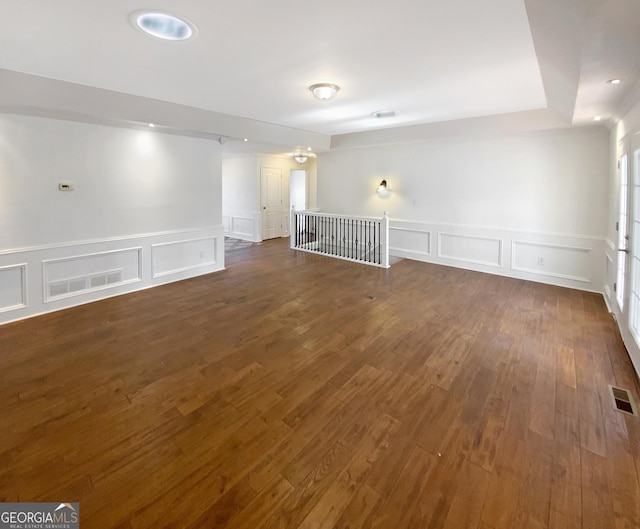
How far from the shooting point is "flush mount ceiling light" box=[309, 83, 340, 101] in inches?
141

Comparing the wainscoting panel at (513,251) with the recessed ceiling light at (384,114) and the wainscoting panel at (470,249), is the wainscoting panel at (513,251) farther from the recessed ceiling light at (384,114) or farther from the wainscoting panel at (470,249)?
the recessed ceiling light at (384,114)

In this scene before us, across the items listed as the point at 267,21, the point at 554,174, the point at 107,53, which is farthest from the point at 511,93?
the point at 107,53

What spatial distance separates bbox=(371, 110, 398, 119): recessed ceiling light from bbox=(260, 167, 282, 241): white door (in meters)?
4.56

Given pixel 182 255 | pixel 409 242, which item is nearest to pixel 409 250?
pixel 409 242

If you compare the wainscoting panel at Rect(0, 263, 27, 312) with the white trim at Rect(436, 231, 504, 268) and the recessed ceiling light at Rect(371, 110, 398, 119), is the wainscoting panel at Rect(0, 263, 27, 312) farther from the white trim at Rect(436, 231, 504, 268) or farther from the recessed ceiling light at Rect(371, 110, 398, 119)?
the white trim at Rect(436, 231, 504, 268)

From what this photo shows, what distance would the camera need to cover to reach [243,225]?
370 inches

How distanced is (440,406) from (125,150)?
5.04m

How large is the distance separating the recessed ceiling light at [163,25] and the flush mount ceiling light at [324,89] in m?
1.50

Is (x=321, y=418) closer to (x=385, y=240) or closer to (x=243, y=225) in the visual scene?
(x=385, y=240)

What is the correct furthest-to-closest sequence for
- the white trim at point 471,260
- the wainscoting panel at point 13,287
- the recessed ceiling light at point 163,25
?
the white trim at point 471,260 → the wainscoting panel at point 13,287 → the recessed ceiling light at point 163,25

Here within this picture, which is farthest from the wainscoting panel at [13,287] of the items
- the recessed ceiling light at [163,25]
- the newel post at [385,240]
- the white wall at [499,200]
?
the white wall at [499,200]

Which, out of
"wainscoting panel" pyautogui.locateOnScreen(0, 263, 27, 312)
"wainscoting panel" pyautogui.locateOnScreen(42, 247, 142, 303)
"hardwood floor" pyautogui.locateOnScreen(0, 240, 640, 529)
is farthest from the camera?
"wainscoting panel" pyautogui.locateOnScreen(42, 247, 142, 303)

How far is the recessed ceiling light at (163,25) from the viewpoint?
2205 millimetres

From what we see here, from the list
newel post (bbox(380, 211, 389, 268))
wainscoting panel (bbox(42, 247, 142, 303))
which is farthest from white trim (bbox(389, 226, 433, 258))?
wainscoting panel (bbox(42, 247, 142, 303))
